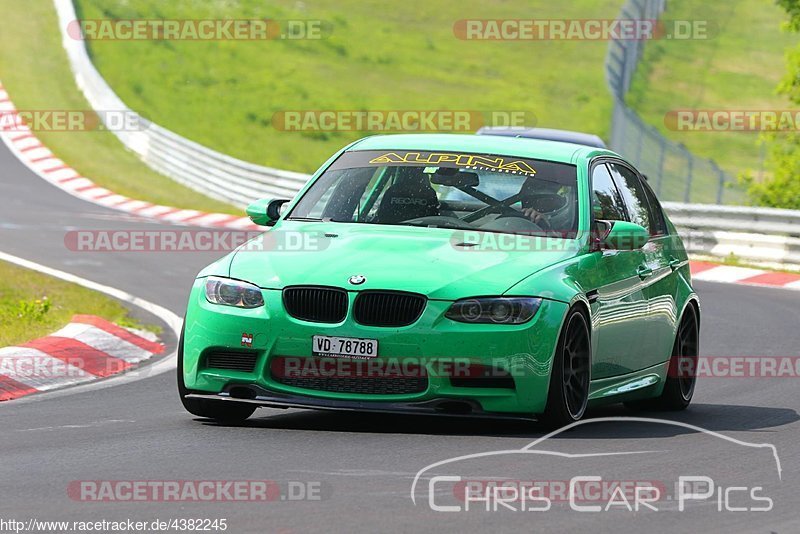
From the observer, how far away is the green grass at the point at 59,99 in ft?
101

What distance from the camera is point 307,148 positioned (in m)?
39.7

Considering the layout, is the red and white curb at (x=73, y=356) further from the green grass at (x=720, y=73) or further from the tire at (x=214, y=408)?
the green grass at (x=720, y=73)

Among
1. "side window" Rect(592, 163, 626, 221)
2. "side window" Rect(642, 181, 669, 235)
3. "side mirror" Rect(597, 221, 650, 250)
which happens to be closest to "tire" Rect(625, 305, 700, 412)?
"side window" Rect(642, 181, 669, 235)

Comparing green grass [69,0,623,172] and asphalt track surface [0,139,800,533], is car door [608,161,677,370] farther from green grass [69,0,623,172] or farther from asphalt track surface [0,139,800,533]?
green grass [69,0,623,172]

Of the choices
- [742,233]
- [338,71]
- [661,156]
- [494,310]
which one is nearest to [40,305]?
[494,310]

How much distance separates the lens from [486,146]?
30.7 feet

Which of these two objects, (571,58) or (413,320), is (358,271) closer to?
(413,320)

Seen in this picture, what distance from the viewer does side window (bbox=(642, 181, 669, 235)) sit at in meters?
10.0

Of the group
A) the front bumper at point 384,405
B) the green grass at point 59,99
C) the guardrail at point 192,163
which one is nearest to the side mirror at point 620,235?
the front bumper at point 384,405

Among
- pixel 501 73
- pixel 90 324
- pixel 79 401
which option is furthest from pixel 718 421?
pixel 501 73

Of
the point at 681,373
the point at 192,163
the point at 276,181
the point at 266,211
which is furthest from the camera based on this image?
the point at 192,163

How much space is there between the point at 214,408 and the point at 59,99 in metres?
30.6

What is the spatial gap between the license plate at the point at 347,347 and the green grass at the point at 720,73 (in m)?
33.0

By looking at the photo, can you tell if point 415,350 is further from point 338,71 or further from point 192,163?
point 338,71
